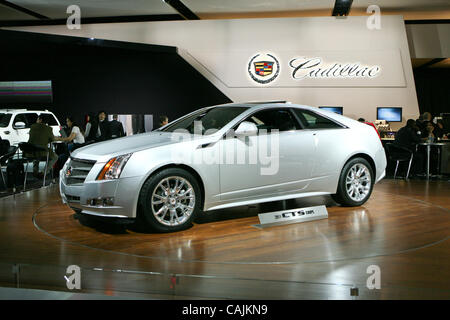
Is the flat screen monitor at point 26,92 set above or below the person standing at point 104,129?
above

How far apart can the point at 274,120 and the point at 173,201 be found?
5.05ft

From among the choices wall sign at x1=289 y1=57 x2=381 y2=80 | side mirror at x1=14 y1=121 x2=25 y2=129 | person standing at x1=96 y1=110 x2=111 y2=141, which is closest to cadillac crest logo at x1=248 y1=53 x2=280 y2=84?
wall sign at x1=289 y1=57 x2=381 y2=80

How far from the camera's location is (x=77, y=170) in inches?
186

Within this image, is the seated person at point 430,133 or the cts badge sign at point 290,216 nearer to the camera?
the cts badge sign at point 290,216

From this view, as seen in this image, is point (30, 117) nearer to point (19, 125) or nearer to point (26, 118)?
point (26, 118)

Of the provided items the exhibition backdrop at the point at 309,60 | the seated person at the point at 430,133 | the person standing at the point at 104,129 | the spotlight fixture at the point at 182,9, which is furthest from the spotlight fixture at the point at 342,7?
the person standing at the point at 104,129

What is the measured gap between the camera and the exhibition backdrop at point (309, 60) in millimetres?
12336

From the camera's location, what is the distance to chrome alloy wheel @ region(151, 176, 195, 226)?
452cm

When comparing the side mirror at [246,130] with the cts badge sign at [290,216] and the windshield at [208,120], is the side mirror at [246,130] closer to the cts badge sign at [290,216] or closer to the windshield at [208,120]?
the windshield at [208,120]

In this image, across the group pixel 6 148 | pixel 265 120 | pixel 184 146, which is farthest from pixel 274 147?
pixel 6 148

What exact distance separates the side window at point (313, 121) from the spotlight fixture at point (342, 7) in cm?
733

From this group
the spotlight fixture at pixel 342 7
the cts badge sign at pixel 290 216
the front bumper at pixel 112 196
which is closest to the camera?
the front bumper at pixel 112 196

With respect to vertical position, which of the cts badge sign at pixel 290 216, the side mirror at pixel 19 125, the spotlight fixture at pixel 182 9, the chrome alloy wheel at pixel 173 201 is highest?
the spotlight fixture at pixel 182 9

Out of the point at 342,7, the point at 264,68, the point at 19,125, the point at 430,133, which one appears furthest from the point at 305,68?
the point at 19,125
